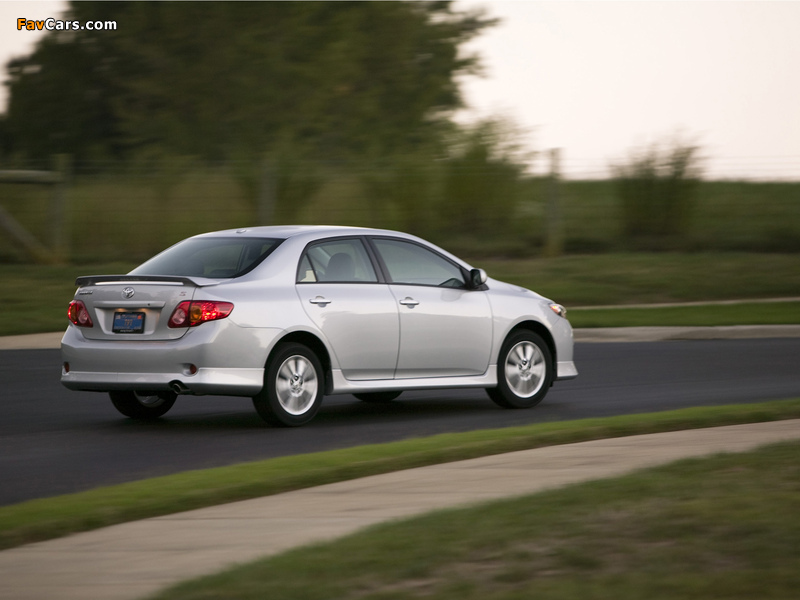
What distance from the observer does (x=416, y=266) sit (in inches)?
444

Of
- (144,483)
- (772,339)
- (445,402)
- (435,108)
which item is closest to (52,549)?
(144,483)

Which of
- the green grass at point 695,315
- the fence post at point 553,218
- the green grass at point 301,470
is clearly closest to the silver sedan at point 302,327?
the green grass at point 301,470

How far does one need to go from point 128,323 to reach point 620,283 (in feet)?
55.3

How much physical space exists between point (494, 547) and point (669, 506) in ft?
3.60

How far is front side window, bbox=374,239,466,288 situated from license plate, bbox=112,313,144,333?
221 cm

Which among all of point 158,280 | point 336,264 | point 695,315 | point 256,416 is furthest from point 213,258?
point 695,315

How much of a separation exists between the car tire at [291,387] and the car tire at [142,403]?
127 centimetres

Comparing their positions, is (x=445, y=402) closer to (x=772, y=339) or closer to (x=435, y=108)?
(x=772, y=339)

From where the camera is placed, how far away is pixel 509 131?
29.6 meters

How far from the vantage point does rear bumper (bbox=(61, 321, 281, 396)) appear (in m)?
9.64

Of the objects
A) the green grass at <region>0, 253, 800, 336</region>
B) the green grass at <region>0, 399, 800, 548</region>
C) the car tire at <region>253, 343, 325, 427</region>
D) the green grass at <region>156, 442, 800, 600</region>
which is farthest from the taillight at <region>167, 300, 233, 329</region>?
the green grass at <region>0, 253, 800, 336</region>

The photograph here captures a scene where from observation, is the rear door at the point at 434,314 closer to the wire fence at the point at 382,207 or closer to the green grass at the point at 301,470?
the green grass at the point at 301,470

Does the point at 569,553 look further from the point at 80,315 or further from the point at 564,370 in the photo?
the point at 564,370

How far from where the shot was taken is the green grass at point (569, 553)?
192 inches
